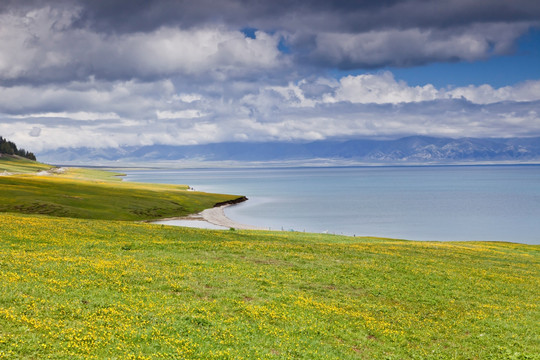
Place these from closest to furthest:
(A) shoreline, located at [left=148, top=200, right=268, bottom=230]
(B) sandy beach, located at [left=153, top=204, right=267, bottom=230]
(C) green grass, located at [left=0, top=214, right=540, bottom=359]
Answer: (C) green grass, located at [left=0, top=214, right=540, bottom=359] < (A) shoreline, located at [left=148, top=200, right=268, bottom=230] < (B) sandy beach, located at [left=153, top=204, right=267, bottom=230]

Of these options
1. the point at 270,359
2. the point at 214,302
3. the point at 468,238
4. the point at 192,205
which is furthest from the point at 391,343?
the point at 192,205

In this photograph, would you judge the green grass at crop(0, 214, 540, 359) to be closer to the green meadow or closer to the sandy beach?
the green meadow

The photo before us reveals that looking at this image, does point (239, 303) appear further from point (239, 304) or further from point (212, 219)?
point (212, 219)

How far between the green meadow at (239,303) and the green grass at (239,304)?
0.28 ft

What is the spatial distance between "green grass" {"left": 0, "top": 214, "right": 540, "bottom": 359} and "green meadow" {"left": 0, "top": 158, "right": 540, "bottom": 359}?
84mm

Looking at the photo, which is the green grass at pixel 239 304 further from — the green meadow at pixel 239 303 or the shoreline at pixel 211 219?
the shoreline at pixel 211 219

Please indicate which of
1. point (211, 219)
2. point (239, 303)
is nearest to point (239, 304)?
point (239, 303)

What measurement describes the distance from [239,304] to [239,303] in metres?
0.14

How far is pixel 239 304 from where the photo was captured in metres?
24.2

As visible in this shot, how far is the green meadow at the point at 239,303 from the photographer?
61.1ft

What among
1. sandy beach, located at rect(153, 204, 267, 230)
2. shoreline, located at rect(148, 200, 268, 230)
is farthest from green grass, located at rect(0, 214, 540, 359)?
sandy beach, located at rect(153, 204, 267, 230)

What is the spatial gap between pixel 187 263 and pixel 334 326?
523 inches

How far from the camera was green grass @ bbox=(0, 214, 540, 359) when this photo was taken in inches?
732

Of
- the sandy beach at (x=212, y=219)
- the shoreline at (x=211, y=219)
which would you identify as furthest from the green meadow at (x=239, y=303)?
the sandy beach at (x=212, y=219)
